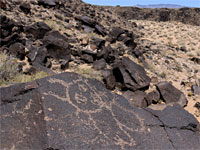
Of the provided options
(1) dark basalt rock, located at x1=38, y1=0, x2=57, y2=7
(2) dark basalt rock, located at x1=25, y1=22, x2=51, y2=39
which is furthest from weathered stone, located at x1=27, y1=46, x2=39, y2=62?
(1) dark basalt rock, located at x1=38, y1=0, x2=57, y2=7

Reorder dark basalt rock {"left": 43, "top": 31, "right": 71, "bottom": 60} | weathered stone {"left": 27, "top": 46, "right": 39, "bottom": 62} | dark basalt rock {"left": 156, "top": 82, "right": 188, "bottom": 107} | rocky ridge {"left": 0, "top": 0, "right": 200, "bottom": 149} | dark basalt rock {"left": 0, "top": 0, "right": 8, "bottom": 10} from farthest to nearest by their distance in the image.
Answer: dark basalt rock {"left": 0, "top": 0, "right": 8, "bottom": 10} → dark basalt rock {"left": 43, "top": 31, "right": 71, "bottom": 60} → weathered stone {"left": 27, "top": 46, "right": 39, "bottom": 62} → dark basalt rock {"left": 156, "top": 82, "right": 188, "bottom": 107} → rocky ridge {"left": 0, "top": 0, "right": 200, "bottom": 149}

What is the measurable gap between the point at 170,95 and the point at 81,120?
4230 millimetres

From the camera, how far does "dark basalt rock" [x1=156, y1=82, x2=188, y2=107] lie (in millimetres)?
6071

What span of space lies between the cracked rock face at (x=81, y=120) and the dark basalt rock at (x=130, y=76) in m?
2.42

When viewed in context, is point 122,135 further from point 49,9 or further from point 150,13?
point 150,13

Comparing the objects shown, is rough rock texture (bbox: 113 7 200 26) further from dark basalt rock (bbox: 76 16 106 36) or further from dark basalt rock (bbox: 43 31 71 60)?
dark basalt rock (bbox: 43 31 71 60)

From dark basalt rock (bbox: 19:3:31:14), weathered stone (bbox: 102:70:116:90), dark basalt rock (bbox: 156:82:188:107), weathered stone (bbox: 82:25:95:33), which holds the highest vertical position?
dark basalt rock (bbox: 19:3:31:14)

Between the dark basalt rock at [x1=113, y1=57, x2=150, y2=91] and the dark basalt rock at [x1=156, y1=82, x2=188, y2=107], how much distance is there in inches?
23.3

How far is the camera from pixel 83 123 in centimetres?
285

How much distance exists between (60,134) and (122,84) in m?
4.16

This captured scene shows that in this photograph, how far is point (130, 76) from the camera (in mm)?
6543

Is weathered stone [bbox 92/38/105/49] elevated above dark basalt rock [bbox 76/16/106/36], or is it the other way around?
dark basalt rock [bbox 76/16/106/36]

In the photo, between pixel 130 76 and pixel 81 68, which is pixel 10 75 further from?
pixel 130 76

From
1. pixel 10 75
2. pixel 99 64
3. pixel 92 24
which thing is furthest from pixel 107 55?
pixel 10 75
